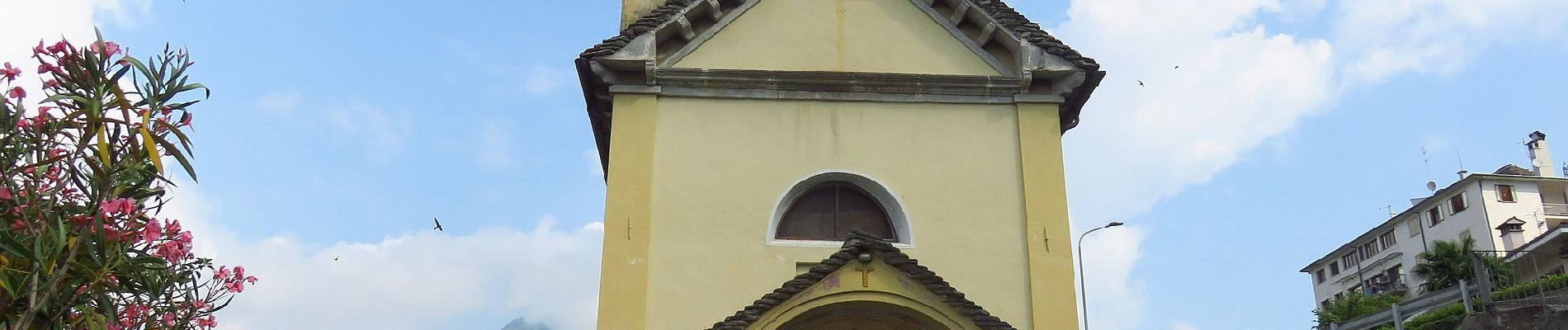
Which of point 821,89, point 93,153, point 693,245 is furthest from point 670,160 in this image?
point 93,153

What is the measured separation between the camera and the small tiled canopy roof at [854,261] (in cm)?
1070

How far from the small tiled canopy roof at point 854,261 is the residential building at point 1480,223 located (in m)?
47.9

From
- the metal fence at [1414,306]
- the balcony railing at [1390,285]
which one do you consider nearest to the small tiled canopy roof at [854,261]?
the metal fence at [1414,306]

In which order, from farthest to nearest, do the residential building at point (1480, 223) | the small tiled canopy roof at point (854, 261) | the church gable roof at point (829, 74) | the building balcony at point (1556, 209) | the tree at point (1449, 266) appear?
the building balcony at point (1556, 209) < the residential building at point (1480, 223) < the tree at point (1449, 266) < the church gable roof at point (829, 74) < the small tiled canopy roof at point (854, 261)

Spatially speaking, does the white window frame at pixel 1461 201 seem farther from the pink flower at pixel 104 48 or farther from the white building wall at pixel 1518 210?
the pink flower at pixel 104 48

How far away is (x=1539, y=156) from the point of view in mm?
61188

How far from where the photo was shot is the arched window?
12.3 meters

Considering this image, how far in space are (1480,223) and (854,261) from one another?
5568 centimetres

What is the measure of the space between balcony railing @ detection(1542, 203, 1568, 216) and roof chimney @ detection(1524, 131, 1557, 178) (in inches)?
76.1

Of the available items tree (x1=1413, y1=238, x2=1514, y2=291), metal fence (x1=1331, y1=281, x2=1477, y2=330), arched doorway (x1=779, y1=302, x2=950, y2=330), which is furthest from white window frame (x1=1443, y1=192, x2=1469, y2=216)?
arched doorway (x1=779, y1=302, x2=950, y2=330)

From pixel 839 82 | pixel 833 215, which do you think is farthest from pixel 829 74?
pixel 833 215

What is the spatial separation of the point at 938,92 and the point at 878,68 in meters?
0.70

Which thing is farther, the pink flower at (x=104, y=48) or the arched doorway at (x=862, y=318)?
the arched doorway at (x=862, y=318)

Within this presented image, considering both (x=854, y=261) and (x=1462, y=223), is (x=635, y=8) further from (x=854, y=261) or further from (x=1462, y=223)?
(x=1462, y=223)
